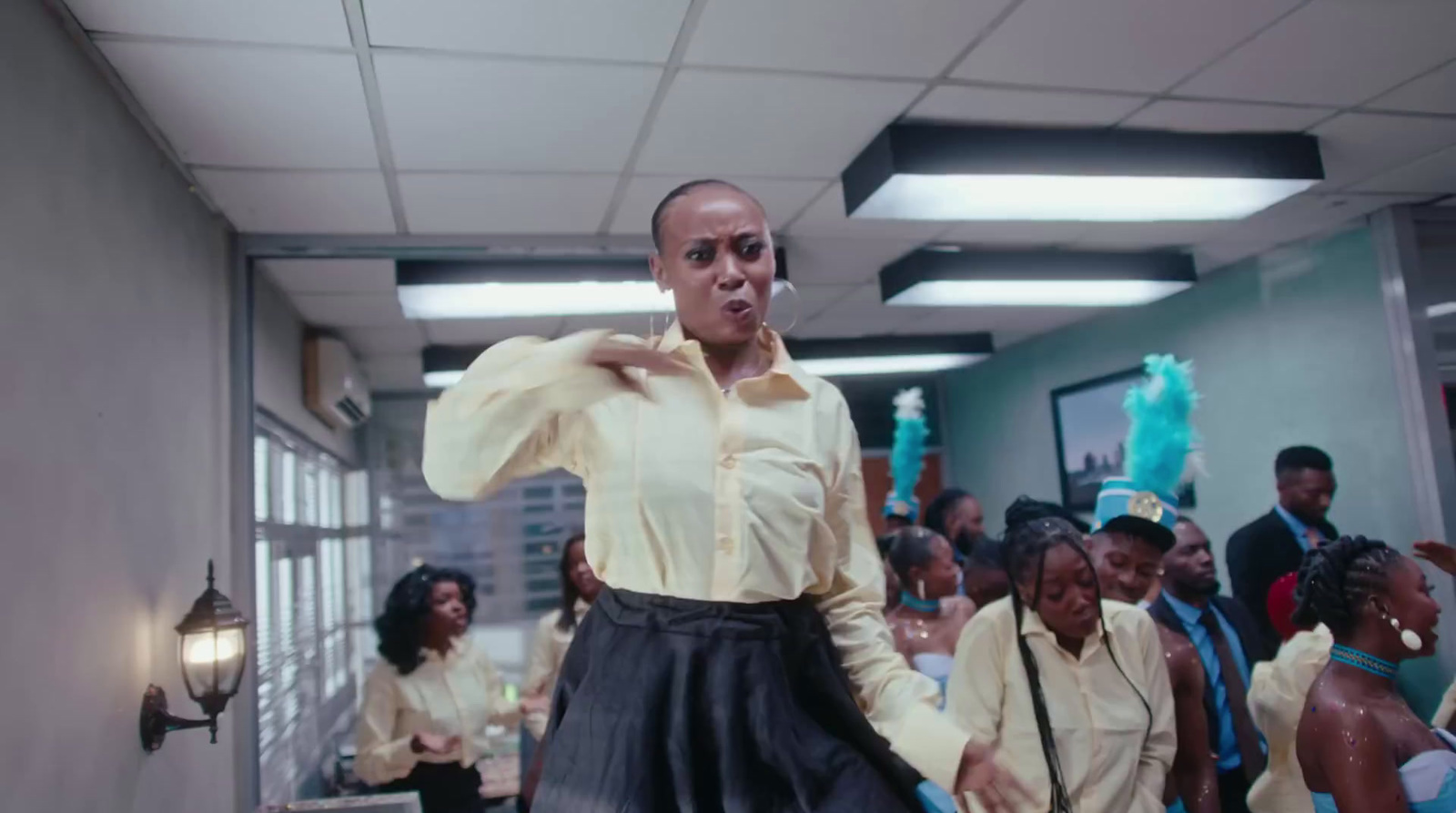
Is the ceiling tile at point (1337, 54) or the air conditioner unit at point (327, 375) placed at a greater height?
the ceiling tile at point (1337, 54)

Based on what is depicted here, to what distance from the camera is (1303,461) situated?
4.11 metres

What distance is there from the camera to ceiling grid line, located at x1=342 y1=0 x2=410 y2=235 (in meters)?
2.28

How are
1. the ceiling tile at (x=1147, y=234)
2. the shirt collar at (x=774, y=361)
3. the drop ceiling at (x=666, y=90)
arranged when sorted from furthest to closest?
the ceiling tile at (x=1147, y=234), the drop ceiling at (x=666, y=90), the shirt collar at (x=774, y=361)

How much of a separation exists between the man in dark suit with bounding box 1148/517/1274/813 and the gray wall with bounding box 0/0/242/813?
9.21 feet

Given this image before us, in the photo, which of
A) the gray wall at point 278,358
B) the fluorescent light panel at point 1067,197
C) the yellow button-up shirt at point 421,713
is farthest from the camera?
the gray wall at point 278,358

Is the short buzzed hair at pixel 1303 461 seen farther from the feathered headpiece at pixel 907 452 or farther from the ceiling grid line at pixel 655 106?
the ceiling grid line at pixel 655 106

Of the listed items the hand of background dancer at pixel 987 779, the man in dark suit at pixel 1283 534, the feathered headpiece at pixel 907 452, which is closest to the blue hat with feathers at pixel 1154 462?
the man in dark suit at pixel 1283 534

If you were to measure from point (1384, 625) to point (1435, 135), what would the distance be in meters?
2.22

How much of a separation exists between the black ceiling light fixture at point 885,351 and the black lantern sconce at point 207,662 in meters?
4.38

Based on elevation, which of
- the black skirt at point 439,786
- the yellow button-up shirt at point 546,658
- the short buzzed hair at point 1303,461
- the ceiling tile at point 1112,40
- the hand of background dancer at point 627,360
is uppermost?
the ceiling tile at point 1112,40

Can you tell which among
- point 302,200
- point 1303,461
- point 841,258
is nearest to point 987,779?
point 302,200

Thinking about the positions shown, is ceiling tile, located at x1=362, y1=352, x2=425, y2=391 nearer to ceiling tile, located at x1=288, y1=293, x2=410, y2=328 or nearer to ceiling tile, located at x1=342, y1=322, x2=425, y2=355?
ceiling tile, located at x1=342, y1=322, x2=425, y2=355

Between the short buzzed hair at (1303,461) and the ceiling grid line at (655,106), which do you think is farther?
the short buzzed hair at (1303,461)

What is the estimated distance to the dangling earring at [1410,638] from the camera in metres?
2.23
